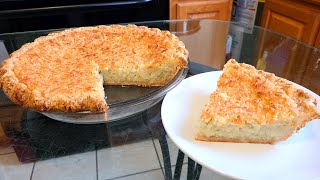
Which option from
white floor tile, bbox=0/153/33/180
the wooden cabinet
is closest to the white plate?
white floor tile, bbox=0/153/33/180

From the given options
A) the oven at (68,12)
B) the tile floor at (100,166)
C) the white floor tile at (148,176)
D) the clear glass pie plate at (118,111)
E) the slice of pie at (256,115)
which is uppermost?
the oven at (68,12)

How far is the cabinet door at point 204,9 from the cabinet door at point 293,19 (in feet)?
0.92

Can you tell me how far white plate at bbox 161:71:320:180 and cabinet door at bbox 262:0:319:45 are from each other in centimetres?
106

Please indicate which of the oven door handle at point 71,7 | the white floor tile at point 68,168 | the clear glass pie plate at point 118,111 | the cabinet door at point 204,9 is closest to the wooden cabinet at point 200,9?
the cabinet door at point 204,9

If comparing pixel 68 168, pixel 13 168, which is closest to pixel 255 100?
pixel 68 168

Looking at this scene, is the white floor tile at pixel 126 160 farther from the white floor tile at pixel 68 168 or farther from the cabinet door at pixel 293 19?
the cabinet door at pixel 293 19

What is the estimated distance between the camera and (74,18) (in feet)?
4.42

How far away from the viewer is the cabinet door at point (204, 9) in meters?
1.57

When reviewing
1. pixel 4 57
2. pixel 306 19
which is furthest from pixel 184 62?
pixel 306 19

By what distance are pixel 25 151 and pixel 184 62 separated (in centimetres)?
55

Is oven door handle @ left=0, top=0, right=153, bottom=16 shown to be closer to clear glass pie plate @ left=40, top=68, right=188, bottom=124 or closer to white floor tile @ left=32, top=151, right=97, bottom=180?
clear glass pie plate @ left=40, top=68, right=188, bottom=124

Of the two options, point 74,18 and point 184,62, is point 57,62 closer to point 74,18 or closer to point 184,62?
point 184,62

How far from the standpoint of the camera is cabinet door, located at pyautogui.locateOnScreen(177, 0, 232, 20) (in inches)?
61.8

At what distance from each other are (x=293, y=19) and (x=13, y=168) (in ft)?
5.35
